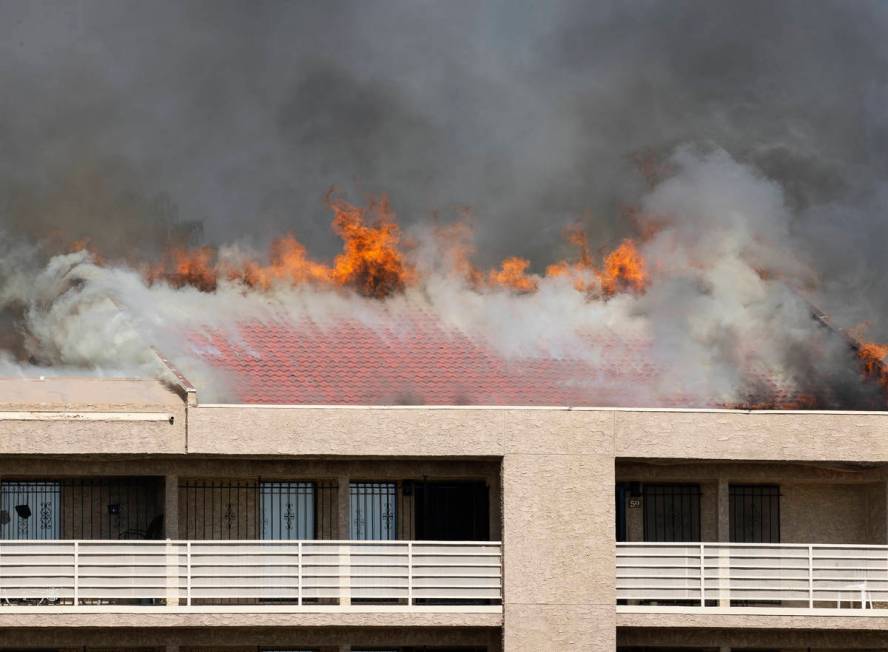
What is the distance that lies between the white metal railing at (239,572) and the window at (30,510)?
0.69 meters

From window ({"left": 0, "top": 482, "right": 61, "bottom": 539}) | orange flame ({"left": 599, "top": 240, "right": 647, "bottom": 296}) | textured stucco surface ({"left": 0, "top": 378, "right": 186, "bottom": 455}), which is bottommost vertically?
window ({"left": 0, "top": 482, "right": 61, "bottom": 539})

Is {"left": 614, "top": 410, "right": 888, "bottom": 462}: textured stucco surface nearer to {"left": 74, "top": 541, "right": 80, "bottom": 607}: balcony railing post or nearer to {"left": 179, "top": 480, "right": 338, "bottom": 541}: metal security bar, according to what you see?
{"left": 179, "top": 480, "right": 338, "bottom": 541}: metal security bar

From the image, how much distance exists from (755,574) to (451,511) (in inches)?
204

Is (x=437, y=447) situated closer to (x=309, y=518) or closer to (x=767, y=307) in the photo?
(x=309, y=518)

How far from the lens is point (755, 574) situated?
25.3 metres

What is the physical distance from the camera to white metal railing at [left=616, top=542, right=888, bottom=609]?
25.0 m

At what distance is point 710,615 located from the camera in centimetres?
2480

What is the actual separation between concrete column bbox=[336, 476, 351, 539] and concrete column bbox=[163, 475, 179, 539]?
2.65 meters

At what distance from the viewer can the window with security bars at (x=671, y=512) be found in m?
27.6

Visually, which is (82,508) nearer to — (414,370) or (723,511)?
(414,370)

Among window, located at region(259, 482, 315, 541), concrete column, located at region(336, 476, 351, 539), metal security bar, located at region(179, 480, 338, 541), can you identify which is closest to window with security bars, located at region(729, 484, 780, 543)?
concrete column, located at region(336, 476, 351, 539)

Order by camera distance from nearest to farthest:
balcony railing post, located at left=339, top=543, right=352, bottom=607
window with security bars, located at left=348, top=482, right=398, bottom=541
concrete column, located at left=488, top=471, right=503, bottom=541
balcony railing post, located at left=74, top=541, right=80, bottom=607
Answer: balcony railing post, located at left=74, top=541, right=80, bottom=607 < balcony railing post, located at left=339, top=543, right=352, bottom=607 < concrete column, located at left=488, top=471, right=503, bottom=541 < window with security bars, located at left=348, top=482, right=398, bottom=541

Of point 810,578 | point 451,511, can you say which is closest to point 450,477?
point 451,511

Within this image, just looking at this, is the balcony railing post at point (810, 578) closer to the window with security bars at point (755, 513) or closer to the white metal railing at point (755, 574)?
the white metal railing at point (755, 574)
